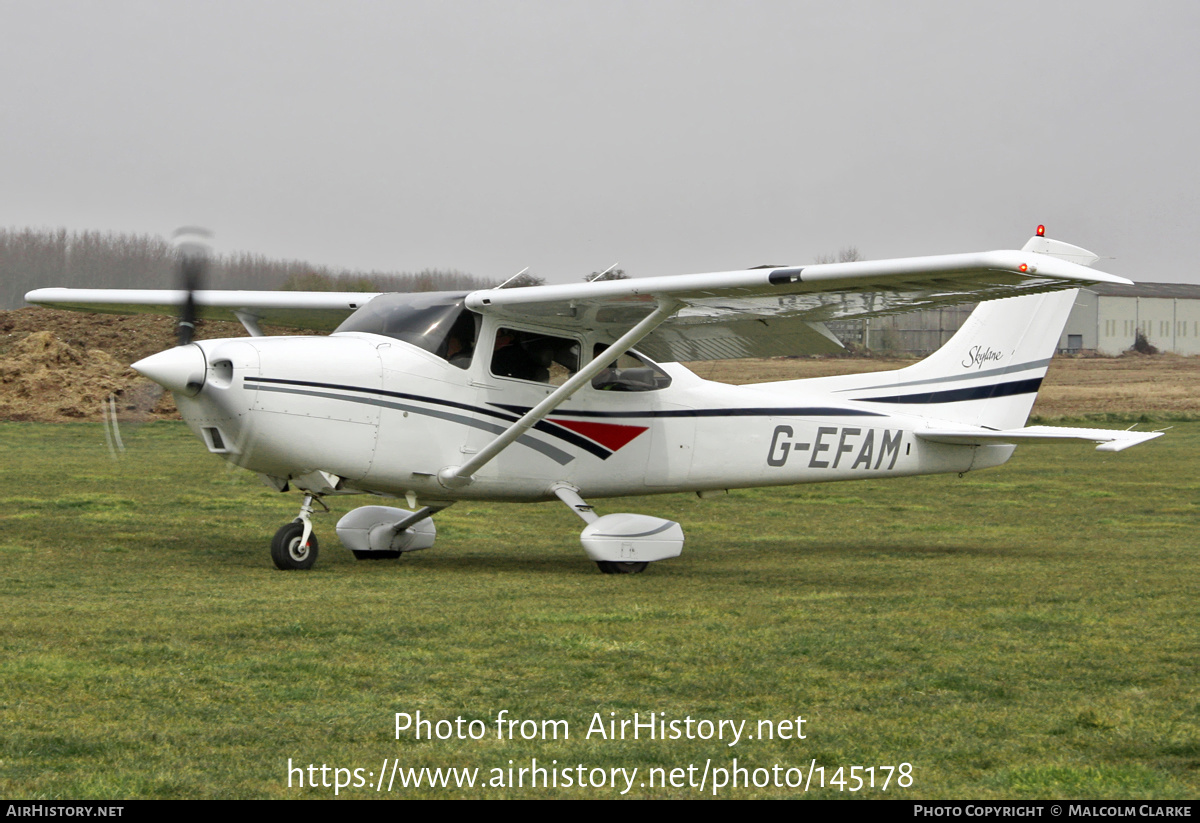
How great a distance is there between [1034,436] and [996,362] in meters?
1.65

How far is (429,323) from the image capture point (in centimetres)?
1141

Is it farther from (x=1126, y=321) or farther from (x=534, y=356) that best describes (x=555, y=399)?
(x=1126, y=321)

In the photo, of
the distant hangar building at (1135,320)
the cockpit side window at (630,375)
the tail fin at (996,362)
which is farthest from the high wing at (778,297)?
the distant hangar building at (1135,320)

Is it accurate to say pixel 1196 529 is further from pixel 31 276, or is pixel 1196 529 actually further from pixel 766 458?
pixel 31 276

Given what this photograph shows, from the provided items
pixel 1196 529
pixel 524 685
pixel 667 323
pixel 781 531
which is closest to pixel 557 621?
pixel 524 685

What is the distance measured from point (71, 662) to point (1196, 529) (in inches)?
524

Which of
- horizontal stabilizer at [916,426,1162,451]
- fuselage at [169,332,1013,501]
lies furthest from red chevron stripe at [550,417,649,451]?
horizontal stabilizer at [916,426,1162,451]

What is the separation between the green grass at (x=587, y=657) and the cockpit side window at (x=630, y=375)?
176 cm

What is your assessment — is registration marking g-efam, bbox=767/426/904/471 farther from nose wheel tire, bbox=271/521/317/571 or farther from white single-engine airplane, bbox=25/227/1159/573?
nose wheel tire, bbox=271/521/317/571

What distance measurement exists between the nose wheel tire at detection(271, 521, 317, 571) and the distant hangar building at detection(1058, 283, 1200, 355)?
7675 cm

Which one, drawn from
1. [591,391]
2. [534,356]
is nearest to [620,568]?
Result: [591,391]

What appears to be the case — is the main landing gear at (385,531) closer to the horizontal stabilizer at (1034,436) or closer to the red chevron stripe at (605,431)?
the red chevron stripe at (605,431)

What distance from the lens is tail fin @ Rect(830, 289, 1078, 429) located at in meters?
14.7

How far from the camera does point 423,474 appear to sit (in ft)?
37.3
